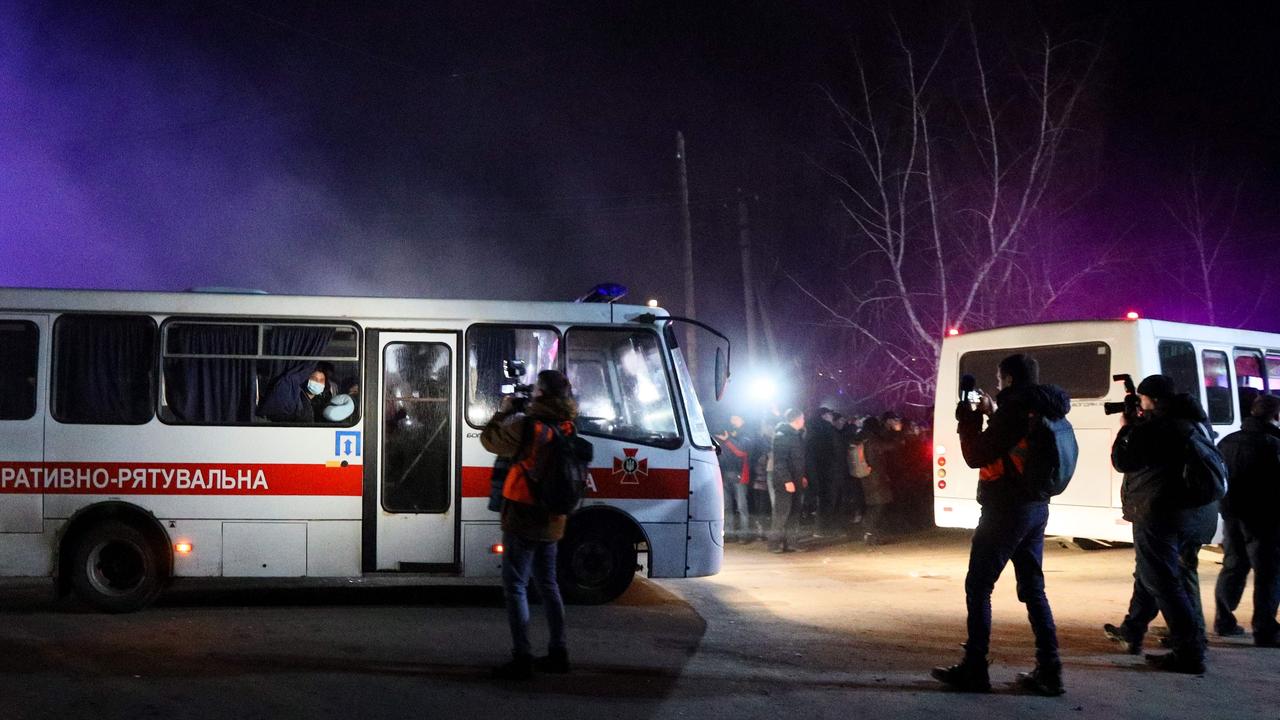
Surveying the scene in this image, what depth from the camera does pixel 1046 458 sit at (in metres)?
6.25

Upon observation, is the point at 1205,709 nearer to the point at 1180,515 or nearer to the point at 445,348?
the point at 1180,515

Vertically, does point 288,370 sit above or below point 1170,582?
above

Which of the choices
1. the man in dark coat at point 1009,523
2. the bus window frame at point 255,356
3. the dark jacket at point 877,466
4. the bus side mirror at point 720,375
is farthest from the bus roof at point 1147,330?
the bus window frame at point 255,356

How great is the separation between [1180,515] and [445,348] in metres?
5.95

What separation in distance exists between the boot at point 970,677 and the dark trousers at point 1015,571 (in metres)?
Answer: 0.04

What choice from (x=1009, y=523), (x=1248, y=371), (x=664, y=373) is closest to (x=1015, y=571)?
(x=1009, y=523)

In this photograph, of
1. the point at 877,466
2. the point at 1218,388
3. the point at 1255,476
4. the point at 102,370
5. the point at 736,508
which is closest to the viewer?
the point at 1255,476

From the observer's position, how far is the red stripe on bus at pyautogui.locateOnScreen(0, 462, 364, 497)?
9.05 m

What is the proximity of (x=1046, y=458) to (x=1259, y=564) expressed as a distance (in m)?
2.87

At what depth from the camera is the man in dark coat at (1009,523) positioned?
628 centimetres

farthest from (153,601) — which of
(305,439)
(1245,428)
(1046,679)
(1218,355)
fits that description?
(1218,355)

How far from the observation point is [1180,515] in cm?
710

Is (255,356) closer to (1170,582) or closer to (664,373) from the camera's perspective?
(664,373)

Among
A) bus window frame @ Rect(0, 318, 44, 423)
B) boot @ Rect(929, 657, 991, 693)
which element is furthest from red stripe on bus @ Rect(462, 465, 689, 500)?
bus window frame @ Rect(0, 318, 44, 423)
